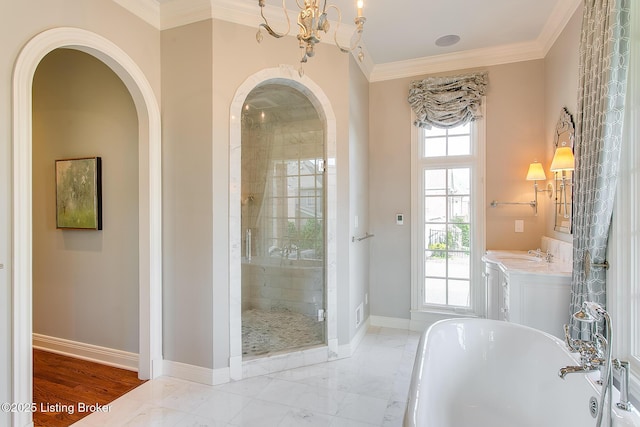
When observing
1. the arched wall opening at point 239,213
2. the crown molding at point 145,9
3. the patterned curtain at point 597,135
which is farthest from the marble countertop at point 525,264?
the crown molding at point 145,9

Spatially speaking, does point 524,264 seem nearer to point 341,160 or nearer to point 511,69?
point 341,160

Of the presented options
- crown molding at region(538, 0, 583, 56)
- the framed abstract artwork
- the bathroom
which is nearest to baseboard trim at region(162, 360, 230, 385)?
the bathroom

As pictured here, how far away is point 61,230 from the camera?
2.85m

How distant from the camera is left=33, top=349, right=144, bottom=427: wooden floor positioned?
210 cm

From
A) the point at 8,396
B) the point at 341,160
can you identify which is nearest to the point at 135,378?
the point at 8,396

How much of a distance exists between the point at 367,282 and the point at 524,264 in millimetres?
1591

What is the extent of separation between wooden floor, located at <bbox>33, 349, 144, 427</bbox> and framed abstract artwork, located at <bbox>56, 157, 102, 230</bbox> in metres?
1.16

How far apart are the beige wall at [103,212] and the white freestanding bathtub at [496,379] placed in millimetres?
2314

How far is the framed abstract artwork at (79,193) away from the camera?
2711 mm

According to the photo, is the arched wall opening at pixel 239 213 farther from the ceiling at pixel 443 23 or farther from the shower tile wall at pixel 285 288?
the ceiling at pixel 443 23

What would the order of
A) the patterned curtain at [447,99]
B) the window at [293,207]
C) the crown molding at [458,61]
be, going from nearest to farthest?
the window at [293,207], the crown molding at [458,61], the patterned curtain at [447,99]

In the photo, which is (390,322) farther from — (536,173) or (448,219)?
(536,173)

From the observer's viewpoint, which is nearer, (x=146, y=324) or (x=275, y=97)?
(x=146, y=324)

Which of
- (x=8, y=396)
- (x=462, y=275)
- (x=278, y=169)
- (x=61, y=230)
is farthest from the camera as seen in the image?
(x=462, y=275)
